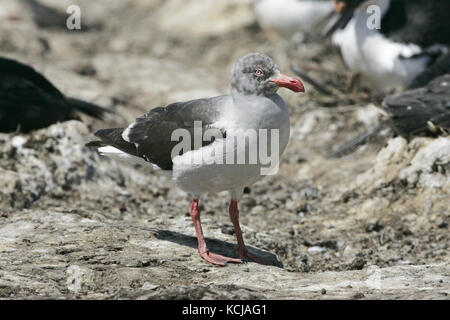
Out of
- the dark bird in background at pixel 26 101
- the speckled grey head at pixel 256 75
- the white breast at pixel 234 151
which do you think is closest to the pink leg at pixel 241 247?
the white breast at pixel 234 151

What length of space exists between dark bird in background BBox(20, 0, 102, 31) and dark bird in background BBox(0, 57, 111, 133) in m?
5.93

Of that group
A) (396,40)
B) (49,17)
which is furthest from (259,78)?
(49,17)

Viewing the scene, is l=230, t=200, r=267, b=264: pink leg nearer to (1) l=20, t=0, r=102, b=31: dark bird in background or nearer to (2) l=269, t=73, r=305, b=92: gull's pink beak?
(2) l=269, t=73, r=305, b=92: gull's pink beak

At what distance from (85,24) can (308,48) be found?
433 centimetres

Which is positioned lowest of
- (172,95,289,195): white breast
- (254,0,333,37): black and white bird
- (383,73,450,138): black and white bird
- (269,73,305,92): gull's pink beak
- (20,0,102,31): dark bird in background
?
(172,95,289,195): white breast

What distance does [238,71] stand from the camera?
206 inches

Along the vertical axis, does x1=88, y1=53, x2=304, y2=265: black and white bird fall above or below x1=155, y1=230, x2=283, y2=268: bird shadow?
above

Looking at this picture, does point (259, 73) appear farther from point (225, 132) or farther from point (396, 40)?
point (396, 40)

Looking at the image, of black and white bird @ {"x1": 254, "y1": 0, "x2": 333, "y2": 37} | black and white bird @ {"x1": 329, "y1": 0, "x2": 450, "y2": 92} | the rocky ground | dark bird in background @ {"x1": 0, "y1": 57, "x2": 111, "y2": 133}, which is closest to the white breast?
the rocky ground

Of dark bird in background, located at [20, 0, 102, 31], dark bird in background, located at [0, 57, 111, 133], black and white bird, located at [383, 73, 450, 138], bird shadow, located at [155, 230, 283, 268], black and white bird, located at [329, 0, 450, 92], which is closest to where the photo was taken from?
bird shadow, located at [155, 230, 283, 268]

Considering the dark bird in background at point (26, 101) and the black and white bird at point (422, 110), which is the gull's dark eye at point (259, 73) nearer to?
the black and white bird at point (422, 110)

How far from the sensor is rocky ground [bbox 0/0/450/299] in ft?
16.0
